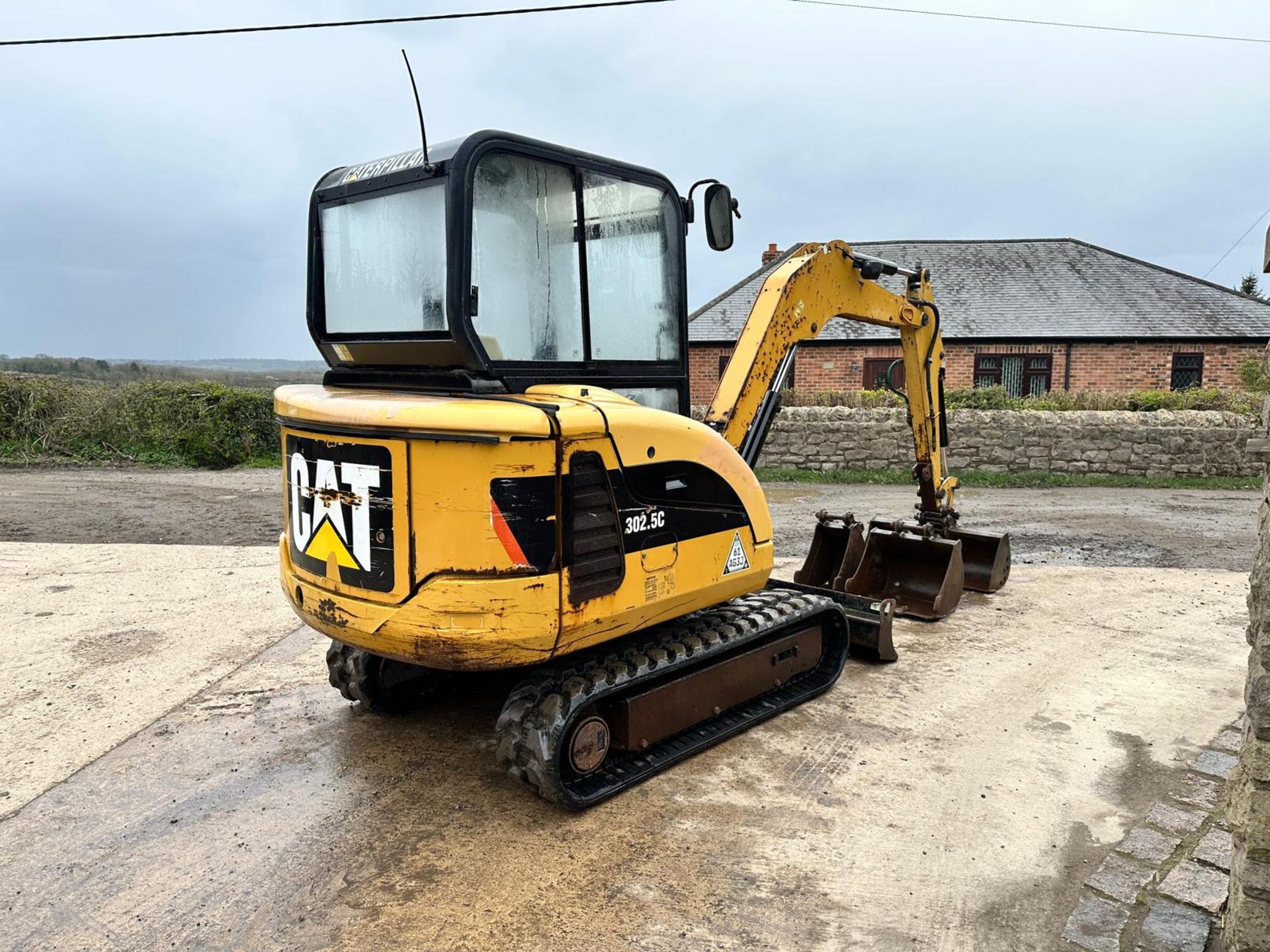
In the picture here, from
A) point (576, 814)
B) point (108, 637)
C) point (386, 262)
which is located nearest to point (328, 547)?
point (386, 262)

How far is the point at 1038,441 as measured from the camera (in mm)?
14797

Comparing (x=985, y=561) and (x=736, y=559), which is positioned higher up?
(x=736, y=559)

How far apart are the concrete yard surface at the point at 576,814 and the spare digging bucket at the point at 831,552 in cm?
82

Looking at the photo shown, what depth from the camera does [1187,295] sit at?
22109 millimetres

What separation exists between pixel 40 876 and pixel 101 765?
1044 mm

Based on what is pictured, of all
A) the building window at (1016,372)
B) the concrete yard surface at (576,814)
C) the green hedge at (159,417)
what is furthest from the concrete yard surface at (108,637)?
the building window at (1016,372)

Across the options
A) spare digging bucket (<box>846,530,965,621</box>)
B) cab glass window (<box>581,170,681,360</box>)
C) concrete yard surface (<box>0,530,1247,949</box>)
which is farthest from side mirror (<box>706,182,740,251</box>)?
spare digging bucket (<box>846,530,965,621</box>)

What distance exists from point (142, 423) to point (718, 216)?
1573 cm

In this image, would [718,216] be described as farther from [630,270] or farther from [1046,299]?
[1046,299]

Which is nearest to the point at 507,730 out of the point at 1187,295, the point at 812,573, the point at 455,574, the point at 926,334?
the point at 455,574

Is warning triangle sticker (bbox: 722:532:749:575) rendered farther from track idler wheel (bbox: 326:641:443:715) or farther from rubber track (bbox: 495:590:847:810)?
track idler wheel (bbox: 326:641:443:715)

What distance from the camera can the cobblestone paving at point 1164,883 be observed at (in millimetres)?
2984

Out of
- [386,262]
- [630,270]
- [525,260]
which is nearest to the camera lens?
[525,260]

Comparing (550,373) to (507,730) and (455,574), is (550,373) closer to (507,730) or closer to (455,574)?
(455,574)
